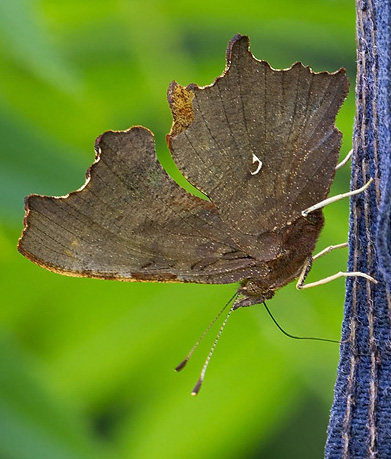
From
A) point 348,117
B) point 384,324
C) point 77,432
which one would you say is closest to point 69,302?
point 77,432

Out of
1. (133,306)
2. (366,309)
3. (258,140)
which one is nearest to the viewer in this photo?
(366,309)

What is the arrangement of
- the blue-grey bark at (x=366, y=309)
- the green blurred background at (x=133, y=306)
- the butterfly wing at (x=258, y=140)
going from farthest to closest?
1. the green blurred background at (x=133, y=306)
2. the butterfly wing at (x=258, y=140)
3. the blue-grey bark at (x=366, y=309)

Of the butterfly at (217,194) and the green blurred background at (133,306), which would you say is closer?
the butterfly at (217,194)

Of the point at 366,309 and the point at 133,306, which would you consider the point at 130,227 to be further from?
the point at 133,306

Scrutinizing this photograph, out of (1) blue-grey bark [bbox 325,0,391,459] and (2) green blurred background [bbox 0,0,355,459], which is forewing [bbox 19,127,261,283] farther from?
(2) green blurred background [bbox 0,0,355,459]

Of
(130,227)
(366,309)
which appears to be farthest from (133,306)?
(366,309)

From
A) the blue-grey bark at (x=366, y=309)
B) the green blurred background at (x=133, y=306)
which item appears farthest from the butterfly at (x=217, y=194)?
the green blurred background at (x=133, y=306)

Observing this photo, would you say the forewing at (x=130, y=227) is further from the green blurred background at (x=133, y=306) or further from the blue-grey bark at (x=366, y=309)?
the green blurred background at (x=133, y=306)
